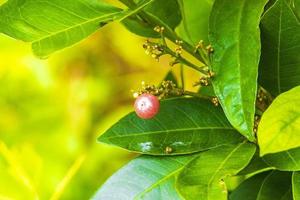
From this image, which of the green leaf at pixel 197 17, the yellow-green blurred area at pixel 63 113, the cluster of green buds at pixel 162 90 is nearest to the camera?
the cluster of green buds at pixel 162 90

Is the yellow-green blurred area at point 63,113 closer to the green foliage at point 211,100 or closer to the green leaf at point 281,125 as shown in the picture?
the green foliage at point 211,100

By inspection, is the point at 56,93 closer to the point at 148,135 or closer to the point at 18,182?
the point at 18,182

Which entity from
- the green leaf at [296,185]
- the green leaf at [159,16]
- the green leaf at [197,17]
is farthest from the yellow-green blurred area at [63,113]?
the green leaf at [296,185]

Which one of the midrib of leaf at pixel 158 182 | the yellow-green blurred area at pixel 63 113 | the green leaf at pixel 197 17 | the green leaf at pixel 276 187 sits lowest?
the green leaf at pixel 276 187

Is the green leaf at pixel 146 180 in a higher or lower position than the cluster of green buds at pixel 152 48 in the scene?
lower

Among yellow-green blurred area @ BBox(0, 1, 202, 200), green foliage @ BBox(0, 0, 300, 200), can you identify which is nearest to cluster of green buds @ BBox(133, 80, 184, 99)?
green foliage @ BBox(0, 0, 300, 200)

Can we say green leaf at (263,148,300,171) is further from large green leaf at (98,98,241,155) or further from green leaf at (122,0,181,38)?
green leaf at (122,0,181,38)

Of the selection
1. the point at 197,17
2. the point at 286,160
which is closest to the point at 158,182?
the point at 286,160

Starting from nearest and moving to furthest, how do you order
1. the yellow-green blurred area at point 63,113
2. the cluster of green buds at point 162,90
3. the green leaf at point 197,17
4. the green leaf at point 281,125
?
the green leaf at point 281,125
the cluster of green buds at point 162,90
the green leaf at point 197,17
the yellow-green blurred area at point 63,113
